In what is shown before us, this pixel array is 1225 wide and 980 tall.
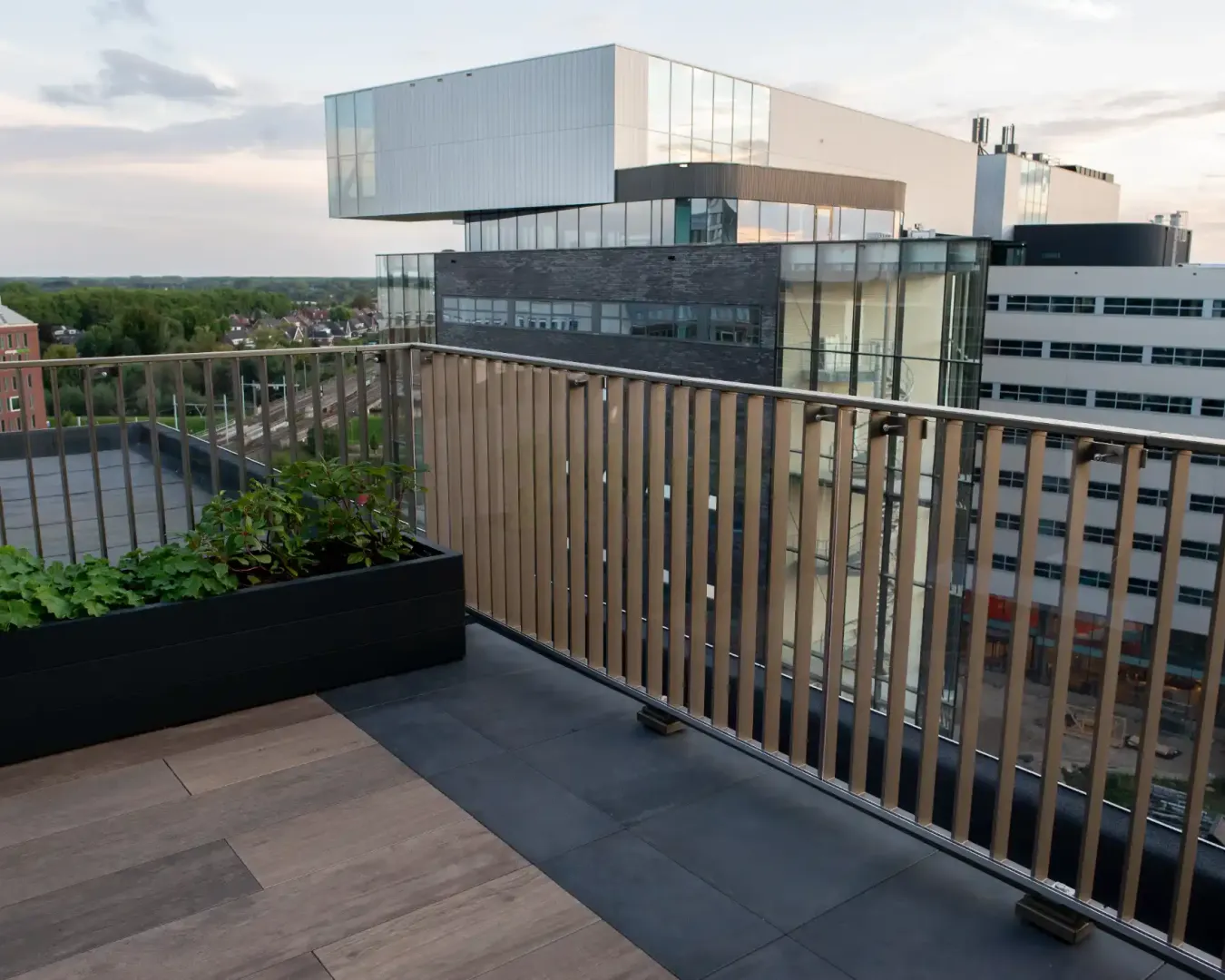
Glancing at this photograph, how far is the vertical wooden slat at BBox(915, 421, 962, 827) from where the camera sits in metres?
1.84

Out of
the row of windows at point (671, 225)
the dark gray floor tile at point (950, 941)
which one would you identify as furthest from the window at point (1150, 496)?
the row of windows at point (671, 225)

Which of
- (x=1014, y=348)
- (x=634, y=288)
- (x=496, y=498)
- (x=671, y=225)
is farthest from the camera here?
(x=1014, y=348)

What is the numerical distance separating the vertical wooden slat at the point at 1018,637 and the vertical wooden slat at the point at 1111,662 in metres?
0.13

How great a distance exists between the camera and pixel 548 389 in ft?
9.55

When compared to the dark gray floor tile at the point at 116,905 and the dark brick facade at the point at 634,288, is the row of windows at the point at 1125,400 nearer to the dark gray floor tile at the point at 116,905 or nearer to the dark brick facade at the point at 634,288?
the dark brick facade at the point at 634,288

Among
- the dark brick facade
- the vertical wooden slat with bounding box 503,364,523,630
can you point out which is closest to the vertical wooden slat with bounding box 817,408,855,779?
the vertical wooden slat with bounding box 503,364,523,630

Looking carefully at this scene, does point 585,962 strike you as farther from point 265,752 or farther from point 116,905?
point 265,752

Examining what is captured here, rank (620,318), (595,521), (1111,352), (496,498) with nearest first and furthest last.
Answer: (595,521) → (496,498) → (1111,352) → (620,318)

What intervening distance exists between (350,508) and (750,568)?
1.40 metres

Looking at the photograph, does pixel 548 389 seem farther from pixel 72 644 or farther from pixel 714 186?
pixel 714 186

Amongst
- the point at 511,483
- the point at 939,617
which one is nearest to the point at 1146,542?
the point at 939,617

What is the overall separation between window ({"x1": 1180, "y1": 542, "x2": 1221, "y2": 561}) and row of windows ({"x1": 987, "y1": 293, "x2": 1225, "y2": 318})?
2428 centimetres

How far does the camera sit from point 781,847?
2129 mm

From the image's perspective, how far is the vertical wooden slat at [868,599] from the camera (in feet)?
6.50
